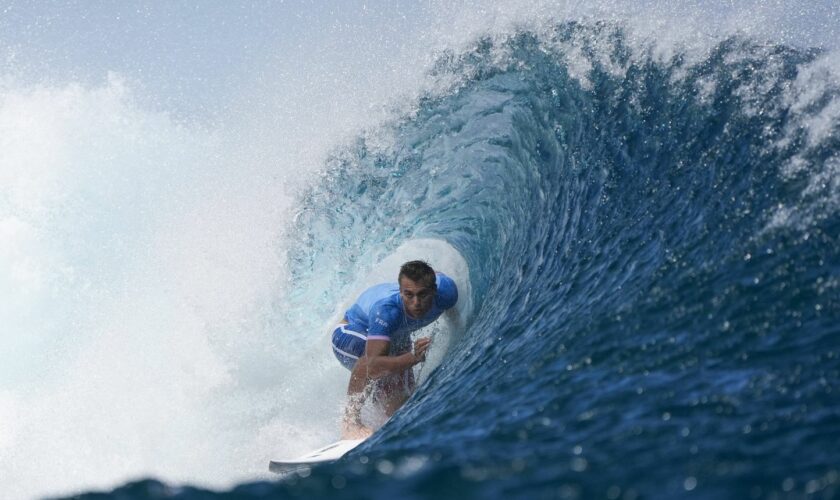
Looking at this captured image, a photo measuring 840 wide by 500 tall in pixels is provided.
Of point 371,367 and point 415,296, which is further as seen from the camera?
point 371,367

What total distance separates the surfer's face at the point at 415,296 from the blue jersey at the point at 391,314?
142mm

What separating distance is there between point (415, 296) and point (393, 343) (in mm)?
564

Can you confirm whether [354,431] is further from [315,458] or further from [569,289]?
[569,289]

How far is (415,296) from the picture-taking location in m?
6.20

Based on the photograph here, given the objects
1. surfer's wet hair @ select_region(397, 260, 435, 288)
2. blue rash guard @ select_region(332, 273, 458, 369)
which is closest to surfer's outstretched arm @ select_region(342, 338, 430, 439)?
blue rash guard @ select_region(332, 273, 458, 369)

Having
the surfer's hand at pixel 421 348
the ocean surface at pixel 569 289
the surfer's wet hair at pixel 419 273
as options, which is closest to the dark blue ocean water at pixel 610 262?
the ocean surface at pixel 569 289

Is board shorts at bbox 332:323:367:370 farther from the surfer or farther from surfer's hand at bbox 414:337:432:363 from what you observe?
surfer's hand at bbox 414:337:432:363

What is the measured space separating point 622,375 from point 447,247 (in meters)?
5.75

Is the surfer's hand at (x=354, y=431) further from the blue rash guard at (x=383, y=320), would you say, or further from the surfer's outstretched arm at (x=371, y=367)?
the blue rash guard at (x=383, y=320)

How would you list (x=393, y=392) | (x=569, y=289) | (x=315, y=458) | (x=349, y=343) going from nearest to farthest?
(x=569, y=289) < (x=315, y=458) < (x=393, y=392) < (x=349, y=343)

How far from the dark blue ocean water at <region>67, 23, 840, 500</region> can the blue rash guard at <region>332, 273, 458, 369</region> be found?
1.13 ft

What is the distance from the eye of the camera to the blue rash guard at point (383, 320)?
6.39m

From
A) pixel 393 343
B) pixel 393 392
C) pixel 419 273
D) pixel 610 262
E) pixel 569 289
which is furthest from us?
pixel 393 343

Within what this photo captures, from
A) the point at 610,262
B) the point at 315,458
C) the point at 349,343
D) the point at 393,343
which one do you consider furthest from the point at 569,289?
the point at 349,343
